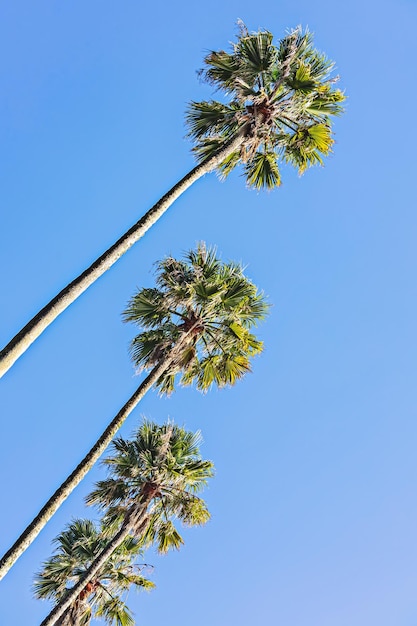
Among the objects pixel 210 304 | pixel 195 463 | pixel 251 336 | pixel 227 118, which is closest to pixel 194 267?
pixel 210 304

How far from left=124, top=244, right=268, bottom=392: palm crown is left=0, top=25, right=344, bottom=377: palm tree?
2272 mm

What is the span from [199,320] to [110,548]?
478 centimetres

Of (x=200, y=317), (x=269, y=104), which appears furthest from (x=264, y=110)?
(x=200, y=317)

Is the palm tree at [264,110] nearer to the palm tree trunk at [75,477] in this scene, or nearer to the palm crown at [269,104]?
the palm crown at [269,104]

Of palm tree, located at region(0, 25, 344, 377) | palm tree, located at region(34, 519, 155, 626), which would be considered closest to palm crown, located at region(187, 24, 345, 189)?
palm tree, located at region(0, 25, 344, 377)

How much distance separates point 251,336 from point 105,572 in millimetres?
5979

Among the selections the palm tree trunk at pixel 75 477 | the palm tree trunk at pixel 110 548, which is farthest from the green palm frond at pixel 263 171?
the palm tree trunk at pixel 110 548

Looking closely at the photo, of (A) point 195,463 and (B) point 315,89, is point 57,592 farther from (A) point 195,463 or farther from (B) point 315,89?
(B) point 315,89

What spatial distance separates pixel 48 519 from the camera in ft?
30.1

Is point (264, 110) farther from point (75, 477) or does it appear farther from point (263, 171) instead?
point (75, 477)

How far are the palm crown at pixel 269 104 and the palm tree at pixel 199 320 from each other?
2354 millimetres

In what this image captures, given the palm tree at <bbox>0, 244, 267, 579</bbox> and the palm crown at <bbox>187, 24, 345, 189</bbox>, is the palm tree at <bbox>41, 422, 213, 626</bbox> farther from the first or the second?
the palm crown at <bbox>187, 24, 345, 189</bbox>

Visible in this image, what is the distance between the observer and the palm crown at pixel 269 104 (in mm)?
12102

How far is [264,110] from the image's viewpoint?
12.0m
